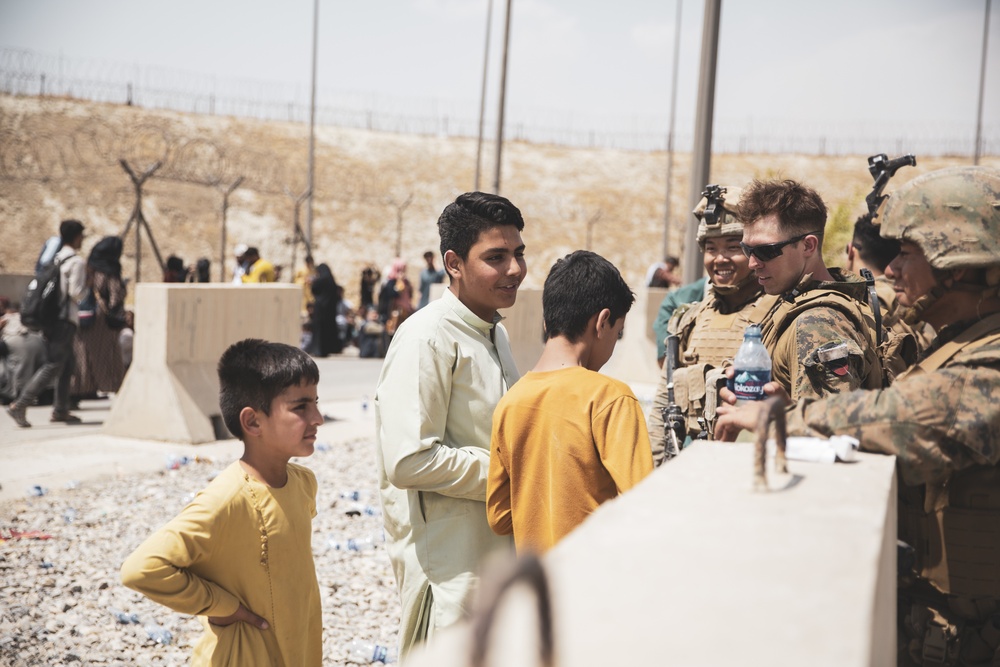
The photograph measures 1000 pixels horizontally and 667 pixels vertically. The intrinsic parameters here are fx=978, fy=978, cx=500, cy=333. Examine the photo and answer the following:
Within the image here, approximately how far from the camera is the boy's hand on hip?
289cm

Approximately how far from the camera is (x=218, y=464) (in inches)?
336

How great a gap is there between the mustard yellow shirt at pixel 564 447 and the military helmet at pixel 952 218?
84 centimetres

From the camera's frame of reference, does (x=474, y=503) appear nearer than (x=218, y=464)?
Yes

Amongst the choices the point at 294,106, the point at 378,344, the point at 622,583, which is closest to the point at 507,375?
the point at 622,583

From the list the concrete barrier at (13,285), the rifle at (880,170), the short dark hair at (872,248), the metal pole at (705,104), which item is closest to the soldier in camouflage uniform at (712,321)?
the rifle at (880,170)

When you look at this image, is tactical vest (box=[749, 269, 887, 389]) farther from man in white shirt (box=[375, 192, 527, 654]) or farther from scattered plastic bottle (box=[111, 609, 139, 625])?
scattered plastic bottle (box=[111, 609, 139, 625])

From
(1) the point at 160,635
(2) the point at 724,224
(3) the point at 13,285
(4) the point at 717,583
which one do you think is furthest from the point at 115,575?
(3) the point at 13,285

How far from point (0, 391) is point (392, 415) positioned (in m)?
9.44

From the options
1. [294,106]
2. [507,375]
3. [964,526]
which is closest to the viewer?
[964,526]

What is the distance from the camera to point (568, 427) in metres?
2.78

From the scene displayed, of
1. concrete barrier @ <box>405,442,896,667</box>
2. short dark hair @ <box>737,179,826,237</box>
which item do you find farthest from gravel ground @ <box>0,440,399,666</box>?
concrete barrier @ <box>405,442,896,667</box>

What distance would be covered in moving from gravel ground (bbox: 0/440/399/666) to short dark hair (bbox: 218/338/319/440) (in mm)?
2148

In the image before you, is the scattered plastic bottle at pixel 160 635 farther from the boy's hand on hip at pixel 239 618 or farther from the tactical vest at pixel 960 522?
the tactical vest at pixel 960 522

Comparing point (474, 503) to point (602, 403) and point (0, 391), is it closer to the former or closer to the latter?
point (602, 403)
